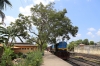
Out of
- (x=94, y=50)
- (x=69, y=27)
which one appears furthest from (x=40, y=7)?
(x=94, y=50)

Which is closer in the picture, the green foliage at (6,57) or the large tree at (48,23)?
the green foliage at (6,57)

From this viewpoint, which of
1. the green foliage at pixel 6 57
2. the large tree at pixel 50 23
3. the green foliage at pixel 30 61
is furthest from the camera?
the large tree at pixel 50 23

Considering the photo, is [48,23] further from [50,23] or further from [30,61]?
[30,61]

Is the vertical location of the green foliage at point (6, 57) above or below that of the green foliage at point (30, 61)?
above

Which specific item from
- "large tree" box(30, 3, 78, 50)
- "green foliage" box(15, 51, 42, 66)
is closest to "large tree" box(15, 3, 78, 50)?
"large tree" box(30, 3, 78, 50)

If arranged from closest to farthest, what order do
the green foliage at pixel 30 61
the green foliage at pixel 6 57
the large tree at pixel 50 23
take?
the green foliage at pixel 6 57
the green foliage at pixel 30 61
the large tree at pixel 50 23

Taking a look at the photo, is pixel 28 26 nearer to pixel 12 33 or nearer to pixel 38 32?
pixel 38 32

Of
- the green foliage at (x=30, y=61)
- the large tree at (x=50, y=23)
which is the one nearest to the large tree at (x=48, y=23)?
the large tree at (x=50, y=23)

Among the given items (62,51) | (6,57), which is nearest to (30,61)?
(6,57)

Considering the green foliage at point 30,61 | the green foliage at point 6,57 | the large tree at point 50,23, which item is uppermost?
the large tree at point 50,23

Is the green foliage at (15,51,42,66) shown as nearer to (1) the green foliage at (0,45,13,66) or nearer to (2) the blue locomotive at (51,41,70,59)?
(1) the green foliage at (0,45,13,66)

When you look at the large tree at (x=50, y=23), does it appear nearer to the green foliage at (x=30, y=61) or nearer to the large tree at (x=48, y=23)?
the large tree at (x=48, y=23)

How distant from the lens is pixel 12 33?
23.3m

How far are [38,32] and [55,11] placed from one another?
224 inches
